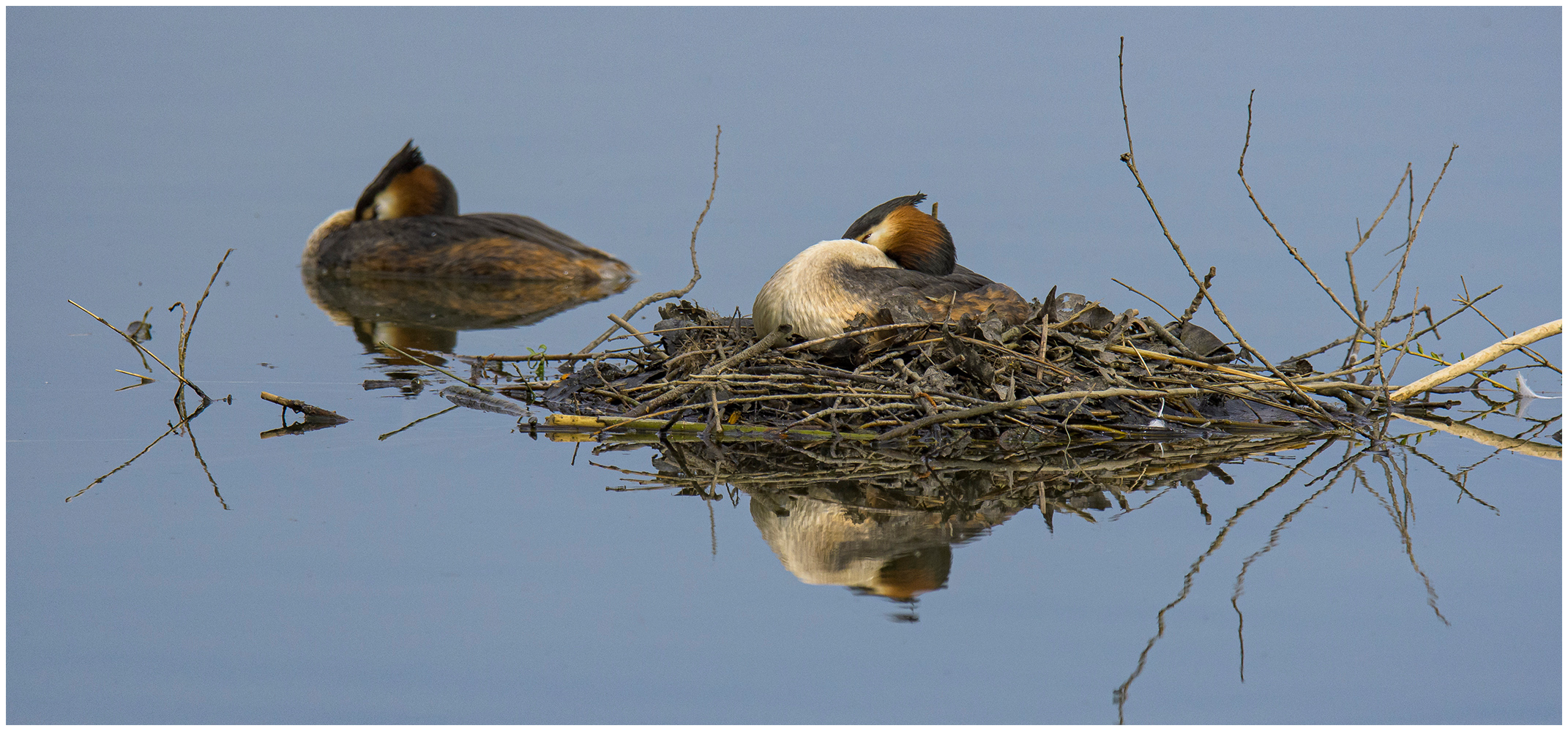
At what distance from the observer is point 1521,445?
6508mm

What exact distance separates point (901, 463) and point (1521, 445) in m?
2.70

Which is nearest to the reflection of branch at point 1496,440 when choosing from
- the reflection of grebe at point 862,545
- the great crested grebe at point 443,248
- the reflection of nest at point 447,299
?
the reflection of grebe at point 862,545

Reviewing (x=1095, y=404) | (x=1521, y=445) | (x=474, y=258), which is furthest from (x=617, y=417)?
(x=474, y=258)

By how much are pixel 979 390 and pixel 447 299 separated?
604cm

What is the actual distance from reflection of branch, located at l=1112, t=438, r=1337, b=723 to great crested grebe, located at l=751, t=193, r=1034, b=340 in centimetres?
139

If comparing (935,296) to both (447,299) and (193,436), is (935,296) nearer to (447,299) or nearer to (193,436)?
(193,436)

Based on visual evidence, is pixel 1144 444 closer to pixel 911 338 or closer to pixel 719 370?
pixel 911 338

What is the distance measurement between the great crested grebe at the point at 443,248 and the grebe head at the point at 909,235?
5.63 metres

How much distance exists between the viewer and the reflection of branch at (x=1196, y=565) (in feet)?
12.9

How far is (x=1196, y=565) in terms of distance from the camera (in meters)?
4.83

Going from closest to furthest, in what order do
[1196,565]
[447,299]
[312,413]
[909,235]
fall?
[1196,565], [312,413], [909,235], [447,299]

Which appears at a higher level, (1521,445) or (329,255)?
(329,255)

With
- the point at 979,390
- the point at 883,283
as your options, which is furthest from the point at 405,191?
the point at 979,390

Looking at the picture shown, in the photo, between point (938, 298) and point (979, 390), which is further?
point (938, 298)
